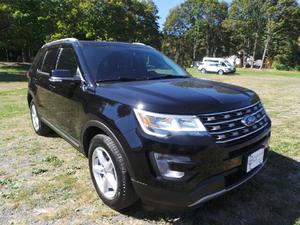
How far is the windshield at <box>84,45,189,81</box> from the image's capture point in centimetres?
365

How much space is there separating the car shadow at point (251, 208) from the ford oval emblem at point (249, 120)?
0.99 metres

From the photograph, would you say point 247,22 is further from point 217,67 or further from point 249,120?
point 249,120

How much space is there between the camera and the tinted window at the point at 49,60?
472cm

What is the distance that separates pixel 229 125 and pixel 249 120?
337 mm

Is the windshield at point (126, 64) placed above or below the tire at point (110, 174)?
above

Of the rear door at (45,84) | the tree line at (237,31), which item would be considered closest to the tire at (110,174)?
the rear door at (45,84)

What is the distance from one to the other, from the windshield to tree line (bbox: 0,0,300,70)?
799 inches

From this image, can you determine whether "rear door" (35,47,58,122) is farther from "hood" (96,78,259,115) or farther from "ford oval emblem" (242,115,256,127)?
"ford oval emblem" (242,115,256,127)

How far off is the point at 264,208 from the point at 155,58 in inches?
97.3

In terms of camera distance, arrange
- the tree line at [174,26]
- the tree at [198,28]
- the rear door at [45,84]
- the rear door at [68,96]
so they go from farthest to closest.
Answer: the tree at [198,28]
the tree line at [174,26]
the rear door at [45,84]
the rear door at [68,96]

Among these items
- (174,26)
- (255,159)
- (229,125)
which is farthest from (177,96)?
(174,26)

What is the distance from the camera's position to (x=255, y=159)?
10.0 ft

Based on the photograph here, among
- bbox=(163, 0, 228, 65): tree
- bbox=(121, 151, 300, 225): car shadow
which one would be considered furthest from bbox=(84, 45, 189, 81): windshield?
bbox=(163, 0, 228, 65): tree

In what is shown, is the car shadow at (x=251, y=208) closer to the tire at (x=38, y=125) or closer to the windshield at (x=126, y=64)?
the windshield at (x=126, y=64)
